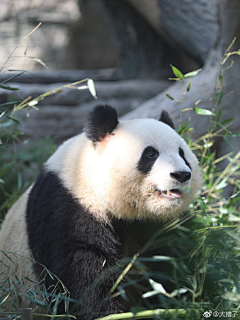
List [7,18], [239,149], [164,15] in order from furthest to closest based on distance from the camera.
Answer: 1. [7,18]
2. [164,15]
3. [239,149]

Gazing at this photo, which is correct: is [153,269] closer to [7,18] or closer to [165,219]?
[165,219]

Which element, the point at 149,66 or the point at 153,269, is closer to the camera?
the point at 153,269

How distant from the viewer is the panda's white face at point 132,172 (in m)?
1.69

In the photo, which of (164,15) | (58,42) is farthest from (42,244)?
(58,42)

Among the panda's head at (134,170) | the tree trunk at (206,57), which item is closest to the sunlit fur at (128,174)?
the panda's head at (134,170)

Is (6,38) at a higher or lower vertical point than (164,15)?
lower

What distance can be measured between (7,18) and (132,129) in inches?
388

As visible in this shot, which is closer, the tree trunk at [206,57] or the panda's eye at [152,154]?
the panda's eye at [152,154]

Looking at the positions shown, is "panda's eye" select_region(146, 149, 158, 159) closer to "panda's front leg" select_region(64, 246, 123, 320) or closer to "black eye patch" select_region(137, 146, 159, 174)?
"black eye patch" select_region(137, 146, 159, 174)

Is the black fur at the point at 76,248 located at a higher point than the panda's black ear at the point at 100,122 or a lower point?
lower

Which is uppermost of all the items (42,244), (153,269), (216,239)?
(216,239)

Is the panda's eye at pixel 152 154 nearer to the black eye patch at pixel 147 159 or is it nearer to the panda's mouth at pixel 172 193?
the black eye patch at pixel 147 159

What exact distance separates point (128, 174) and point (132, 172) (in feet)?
0.08

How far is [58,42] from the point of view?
10.5 m
